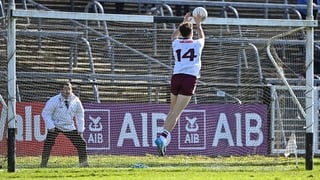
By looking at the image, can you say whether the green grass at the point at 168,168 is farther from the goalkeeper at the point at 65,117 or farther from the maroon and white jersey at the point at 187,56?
the maroon and white jersey at the point at 187,56

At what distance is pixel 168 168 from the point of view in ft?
66.8

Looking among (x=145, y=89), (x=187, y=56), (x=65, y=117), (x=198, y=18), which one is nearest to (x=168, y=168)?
(x=65, y=117)

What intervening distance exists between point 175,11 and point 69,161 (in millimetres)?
10633

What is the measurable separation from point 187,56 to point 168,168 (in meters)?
3.64

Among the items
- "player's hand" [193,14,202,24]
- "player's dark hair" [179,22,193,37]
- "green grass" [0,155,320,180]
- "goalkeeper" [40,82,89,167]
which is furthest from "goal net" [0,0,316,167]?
"player's dark hair" [179,22,193,37]

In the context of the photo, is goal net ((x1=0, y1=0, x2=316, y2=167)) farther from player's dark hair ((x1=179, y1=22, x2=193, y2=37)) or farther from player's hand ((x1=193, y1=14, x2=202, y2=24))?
player's dark hair ((x1=179, y1=22, x2=193, y2=37))

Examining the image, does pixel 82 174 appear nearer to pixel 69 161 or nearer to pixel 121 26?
pixel 69 161

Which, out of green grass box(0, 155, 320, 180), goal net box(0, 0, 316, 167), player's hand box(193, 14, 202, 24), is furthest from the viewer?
goal net box(0, 0, 316, 167)

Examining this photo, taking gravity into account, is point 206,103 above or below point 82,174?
above

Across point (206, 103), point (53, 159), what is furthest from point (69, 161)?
point (206, 103)

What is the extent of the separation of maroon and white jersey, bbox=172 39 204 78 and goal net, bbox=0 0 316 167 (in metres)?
5.71

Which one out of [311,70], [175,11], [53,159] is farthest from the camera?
[175,11]

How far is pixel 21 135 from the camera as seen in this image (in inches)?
900

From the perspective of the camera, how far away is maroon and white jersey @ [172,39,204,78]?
57.1ft
